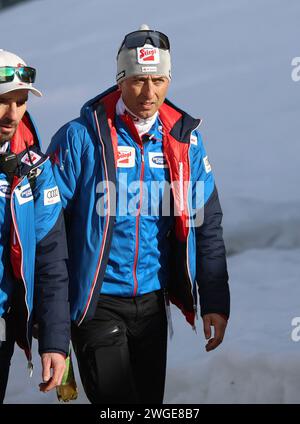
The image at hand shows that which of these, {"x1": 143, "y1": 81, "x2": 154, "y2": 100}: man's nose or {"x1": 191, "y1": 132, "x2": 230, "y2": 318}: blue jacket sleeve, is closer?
{"x1": 143, "y1": 81, "x2": 154, "y2": 100}: man's nose

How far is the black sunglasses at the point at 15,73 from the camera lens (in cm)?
352

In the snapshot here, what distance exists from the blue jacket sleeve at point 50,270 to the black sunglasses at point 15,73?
1.00 ft

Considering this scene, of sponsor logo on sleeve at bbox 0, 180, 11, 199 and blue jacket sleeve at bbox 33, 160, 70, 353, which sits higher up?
sponsor logo on sleeve at bbox 0, 180, 11, 199

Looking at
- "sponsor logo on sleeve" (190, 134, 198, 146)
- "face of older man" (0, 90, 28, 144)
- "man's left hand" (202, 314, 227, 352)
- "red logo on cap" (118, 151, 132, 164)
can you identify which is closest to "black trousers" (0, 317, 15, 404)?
"face of older man" (0, 90, 28, 144)

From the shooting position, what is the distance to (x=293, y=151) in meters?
8.23

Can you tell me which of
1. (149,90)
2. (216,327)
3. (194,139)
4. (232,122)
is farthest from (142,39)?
(232,122)

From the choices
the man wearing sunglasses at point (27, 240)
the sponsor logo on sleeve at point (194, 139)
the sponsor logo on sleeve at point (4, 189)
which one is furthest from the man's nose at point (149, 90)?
the sponsor logo on sleeve at point (4, 189)

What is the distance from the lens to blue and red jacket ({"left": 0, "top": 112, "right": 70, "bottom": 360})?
360 centimetres

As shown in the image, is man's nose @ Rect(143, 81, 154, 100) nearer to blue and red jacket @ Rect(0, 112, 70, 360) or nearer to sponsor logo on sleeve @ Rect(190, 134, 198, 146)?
sponsor logo on sleeve @ Rect(190, 134, 198, 146)

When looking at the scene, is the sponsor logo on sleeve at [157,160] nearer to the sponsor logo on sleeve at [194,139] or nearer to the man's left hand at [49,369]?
the sponsor logo on sleeve at [194,139]

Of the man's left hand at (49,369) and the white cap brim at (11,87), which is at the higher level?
the white cap brim at (11,87)

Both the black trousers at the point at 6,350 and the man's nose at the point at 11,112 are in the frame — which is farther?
the black trousers at the point at 6,350

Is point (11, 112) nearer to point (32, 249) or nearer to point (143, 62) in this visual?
point (32, 249)
